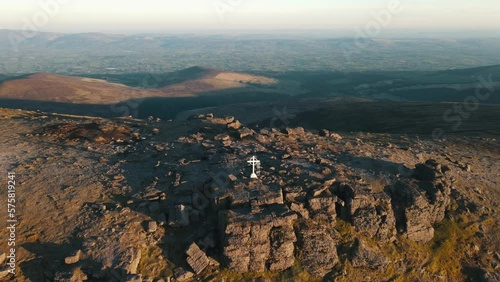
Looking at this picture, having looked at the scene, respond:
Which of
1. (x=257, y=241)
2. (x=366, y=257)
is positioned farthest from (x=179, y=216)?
(x=366, y=257)

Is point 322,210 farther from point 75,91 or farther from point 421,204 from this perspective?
point 75,91

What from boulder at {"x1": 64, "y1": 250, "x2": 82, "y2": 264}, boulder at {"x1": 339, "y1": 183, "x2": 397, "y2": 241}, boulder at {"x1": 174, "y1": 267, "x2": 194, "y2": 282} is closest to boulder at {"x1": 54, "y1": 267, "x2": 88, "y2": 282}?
boulder at {"x1": 64, "y1": 250, "x2": 82, "y2": 264}

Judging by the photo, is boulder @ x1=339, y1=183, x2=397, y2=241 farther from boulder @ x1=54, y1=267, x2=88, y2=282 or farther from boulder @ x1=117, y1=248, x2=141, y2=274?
boulder @ x1=54, y1=267, x2=88, y2=282

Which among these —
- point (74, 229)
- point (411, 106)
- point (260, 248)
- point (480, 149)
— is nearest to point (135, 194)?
point (74, 229)

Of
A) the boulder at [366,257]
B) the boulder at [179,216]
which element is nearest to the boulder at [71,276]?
the boulder at [179,216]

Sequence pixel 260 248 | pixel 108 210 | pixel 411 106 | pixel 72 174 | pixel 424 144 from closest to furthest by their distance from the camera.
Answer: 1. pixel 260 248
2. pixel 108 210
3. pixel 72 174
4. pixel 424 144
5. pixel 411 106

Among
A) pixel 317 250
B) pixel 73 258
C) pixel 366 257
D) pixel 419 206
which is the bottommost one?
pixel 366 257

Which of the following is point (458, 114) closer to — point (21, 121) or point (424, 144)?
point (424, 144)
